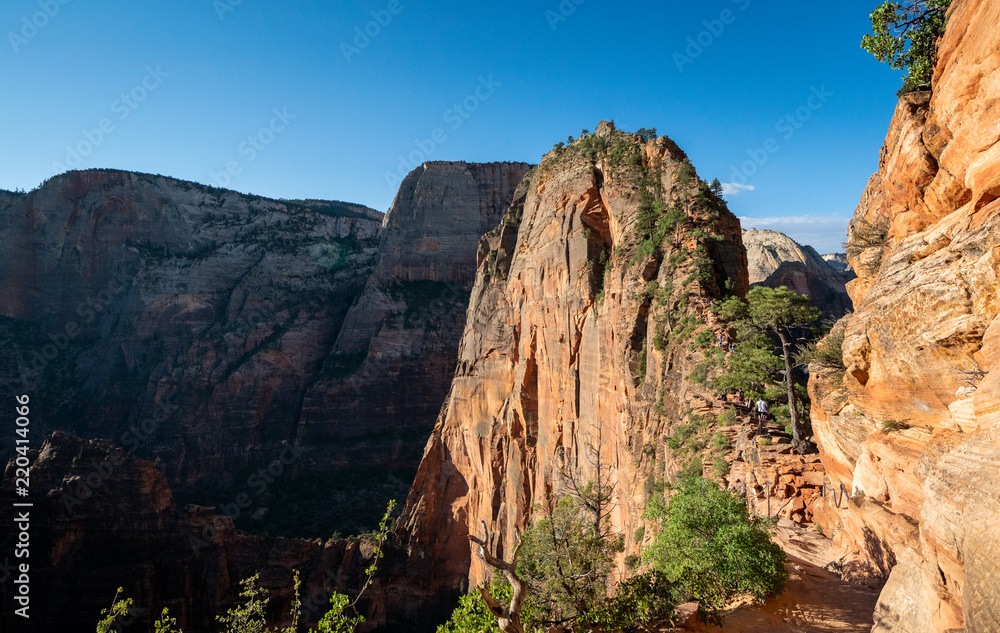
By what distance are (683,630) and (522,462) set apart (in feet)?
94.1

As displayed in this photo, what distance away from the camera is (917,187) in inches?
471

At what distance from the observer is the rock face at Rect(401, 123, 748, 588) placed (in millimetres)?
25547

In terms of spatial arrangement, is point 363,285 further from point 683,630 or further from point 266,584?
point 683,630

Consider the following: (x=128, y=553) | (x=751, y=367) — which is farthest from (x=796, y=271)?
(x=128, y=553)

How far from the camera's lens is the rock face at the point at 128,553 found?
121 ft

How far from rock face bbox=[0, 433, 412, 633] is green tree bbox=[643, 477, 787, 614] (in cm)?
3572

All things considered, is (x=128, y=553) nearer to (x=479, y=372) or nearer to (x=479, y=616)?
(x=479, y=372)

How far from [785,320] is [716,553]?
11.6 metres

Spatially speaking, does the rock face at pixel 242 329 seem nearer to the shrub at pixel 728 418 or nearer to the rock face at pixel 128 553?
the rock face at pixel 128 553

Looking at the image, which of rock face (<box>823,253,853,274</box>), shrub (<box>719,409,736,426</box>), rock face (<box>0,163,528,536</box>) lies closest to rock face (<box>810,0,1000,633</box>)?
shrub (<box>719,409,736,426</box>)

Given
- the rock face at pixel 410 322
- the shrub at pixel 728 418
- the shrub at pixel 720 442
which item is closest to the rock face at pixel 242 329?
the rock face at pixel 410 322

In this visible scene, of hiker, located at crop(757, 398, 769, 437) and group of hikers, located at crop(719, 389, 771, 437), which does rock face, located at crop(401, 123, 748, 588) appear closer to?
group of hikers, located at crop(719, 389, 771, 437)

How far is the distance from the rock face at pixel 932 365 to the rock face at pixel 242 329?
59302 millimetres

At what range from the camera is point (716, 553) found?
38.3ft
